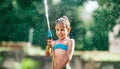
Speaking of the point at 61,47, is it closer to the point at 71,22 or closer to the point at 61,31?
the point at 61,31

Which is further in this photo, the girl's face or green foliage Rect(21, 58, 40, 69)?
green foliage Rect(21, 58, 40, 69)

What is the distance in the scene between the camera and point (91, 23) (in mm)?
16141

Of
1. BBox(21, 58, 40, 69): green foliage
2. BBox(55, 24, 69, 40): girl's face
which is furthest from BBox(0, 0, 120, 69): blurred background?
BBox(55, 24, 69, 40): girl's face

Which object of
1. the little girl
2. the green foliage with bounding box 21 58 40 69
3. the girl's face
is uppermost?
the girl's face

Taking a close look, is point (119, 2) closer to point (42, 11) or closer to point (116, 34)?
point (116, 34)

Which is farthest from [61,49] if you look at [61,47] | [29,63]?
[29,63]

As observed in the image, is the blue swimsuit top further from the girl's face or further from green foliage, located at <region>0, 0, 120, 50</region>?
green foliage, located at <region>0, 0, 120, 50</region>

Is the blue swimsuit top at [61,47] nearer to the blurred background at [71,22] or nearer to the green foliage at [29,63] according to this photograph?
the green foliage at [29,63]

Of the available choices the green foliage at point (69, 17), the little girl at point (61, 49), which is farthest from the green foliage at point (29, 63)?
the little girl at point (61, 49)

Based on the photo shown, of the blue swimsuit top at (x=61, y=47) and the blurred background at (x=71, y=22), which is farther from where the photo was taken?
the blurred background at (x=71, y=22)

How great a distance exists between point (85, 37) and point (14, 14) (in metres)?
2.68

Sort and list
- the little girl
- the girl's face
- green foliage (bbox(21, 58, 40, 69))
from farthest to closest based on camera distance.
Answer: green foliage (bbox(21, 58, 40, 69)), the girl's face, the little girl

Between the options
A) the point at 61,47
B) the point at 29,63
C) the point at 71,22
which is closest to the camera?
the point at 61,47

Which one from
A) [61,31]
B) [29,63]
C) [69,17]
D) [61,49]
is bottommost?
[29,63]
